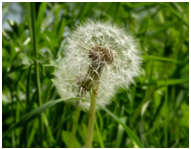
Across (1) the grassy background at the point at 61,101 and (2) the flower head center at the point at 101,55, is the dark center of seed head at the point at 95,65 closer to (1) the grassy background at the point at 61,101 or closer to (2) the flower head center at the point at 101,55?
(2) the flower head center at the point at 101,55

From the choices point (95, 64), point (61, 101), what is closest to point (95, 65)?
point (95, 64)

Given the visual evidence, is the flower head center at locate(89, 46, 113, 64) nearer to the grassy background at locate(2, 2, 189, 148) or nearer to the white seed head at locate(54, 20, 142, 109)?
the white seed head at locate(54, 20, 142, 109)

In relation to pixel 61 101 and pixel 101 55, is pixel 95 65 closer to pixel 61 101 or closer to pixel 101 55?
pixel 101 55

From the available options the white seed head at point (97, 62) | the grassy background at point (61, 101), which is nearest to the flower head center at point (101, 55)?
the white seed head at point (97, 62)

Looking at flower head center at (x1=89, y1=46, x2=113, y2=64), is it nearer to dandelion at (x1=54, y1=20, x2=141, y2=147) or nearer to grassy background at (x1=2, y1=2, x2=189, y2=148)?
dandelion at (x1=54, y1=20, x2=141, y2=147)

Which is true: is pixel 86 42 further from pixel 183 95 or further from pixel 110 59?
pixel 183 95

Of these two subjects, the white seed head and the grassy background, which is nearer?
the white seed head

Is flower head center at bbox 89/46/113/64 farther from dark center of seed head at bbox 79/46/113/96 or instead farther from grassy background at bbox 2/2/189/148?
grassy background at bbox 2/2/189/148

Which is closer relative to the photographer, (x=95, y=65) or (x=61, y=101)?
(x=95, y=65)

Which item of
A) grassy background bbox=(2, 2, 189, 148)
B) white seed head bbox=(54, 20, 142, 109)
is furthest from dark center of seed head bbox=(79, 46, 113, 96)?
grassy background bbox=(2, 2, 189, 148)
